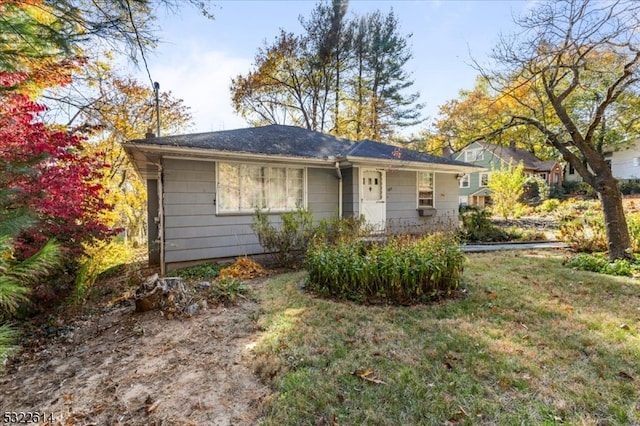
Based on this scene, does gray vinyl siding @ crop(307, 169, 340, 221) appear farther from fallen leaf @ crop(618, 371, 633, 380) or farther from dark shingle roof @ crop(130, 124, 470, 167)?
fallen leaf @ crop(618, 371, 633, 380)

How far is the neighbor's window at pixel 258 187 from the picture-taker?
713cm

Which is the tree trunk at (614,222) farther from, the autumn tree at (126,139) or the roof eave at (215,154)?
the autumn tree at (126,139)

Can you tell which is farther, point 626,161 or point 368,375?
point 626,161

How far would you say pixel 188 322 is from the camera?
375 centimetres

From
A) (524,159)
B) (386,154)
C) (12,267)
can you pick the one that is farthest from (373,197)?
(524,159)

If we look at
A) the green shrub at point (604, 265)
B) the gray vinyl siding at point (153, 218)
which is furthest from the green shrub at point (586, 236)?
the gray vinyl siding at point (153, 218)

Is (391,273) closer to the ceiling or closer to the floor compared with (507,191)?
closer to the floor

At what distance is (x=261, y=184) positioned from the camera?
24.9 ft

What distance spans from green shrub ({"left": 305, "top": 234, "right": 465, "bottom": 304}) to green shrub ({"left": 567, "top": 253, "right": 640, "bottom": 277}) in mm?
3302

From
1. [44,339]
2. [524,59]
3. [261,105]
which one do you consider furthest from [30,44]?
[261,105]

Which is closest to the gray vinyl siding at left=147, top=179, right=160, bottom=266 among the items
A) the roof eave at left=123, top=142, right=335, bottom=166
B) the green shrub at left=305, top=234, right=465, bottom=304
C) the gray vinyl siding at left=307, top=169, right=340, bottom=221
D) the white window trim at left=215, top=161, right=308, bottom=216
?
the white window trim at left=215, top=161, right=308, bottom=216

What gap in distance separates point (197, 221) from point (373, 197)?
15.9 ft

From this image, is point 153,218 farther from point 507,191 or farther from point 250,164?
point 507,191

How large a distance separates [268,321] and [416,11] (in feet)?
31.9
